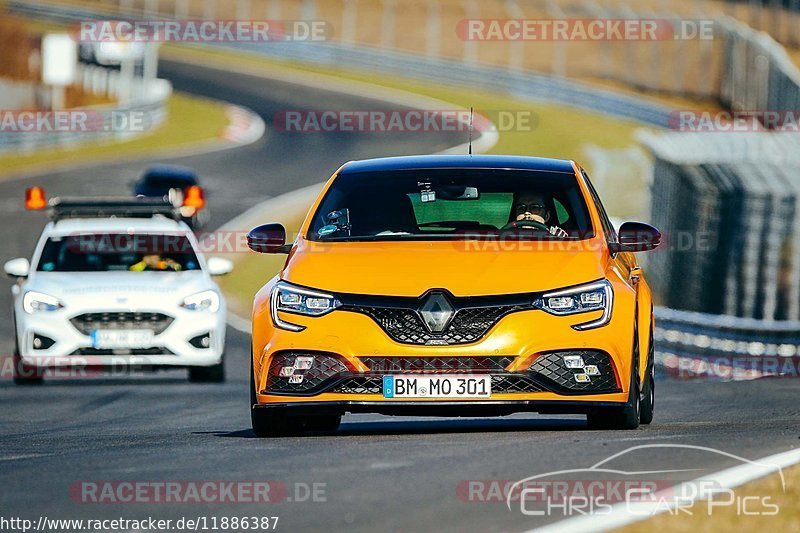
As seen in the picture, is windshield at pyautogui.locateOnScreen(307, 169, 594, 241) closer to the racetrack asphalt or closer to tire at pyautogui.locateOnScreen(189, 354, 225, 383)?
the racetrack asphalt

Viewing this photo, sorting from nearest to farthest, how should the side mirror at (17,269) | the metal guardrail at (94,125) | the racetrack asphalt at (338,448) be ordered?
the racetrack asphalt at (338,448) → the side mirror at (17,269) → the metal guardrail at (94,125)

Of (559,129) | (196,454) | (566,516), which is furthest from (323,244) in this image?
(559,129)

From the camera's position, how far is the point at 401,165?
10.9 metres

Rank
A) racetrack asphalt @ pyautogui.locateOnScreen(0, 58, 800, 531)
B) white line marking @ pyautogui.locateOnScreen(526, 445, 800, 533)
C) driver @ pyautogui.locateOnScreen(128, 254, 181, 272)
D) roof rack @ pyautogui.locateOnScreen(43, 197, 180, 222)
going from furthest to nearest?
roof rack @ pyautogui.locateOnScreen(43, 197, 180, 222) → driver @ pyautogui.locateOnScreen(128, 254, 181, 272) → racetrack asphalt @ pyautogui.locateOnScreen(0, 58, 800, 531) → white line marking @ pyautogui.locateOnScreen(526, 445, 800, 533)

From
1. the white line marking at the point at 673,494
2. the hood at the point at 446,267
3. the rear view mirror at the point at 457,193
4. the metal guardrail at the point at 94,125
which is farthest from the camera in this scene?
the metal guardrail at the point at 94,125

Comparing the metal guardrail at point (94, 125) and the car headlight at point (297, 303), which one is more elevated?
the car headlight at point (297, 303)

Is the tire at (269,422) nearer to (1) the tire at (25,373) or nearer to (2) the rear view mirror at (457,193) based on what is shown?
(2) the rear view mirror at (457,193)

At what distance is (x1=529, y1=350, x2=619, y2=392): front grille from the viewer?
9.55 meters

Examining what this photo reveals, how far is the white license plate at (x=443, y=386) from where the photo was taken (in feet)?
31.1

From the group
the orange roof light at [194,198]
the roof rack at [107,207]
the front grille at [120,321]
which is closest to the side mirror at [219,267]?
the front grille at [120,321]

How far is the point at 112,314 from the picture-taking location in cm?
1666

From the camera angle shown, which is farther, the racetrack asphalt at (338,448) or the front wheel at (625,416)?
the front wheel at (625,416)

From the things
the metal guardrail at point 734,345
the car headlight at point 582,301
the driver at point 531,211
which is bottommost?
the metal guardrail at point 734,345

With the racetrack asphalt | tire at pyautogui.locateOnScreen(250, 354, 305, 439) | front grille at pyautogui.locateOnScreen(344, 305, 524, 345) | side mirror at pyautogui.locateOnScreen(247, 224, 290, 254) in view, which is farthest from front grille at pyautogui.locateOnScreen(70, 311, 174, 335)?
front grille at pyautogui.locateOnScreen(344, 305, 524, 345)
